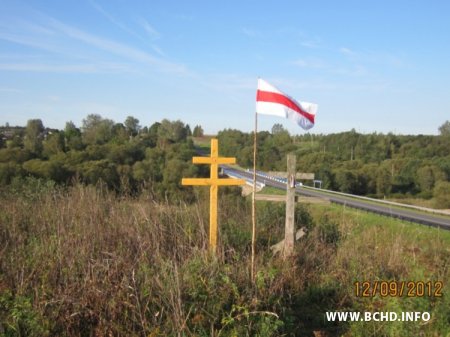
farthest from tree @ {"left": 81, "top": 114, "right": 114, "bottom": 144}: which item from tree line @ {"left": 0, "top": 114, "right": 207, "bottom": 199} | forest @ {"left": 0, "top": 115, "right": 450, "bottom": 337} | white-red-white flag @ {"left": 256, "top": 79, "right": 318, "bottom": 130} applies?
white-red-white flag @ {"left": 256, "top": 79, "right": 318, "bottom": 130}

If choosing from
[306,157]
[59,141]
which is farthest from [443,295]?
[306,157]

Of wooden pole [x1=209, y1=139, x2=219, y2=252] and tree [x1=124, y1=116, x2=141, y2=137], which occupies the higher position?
tree [x1=124, y1=116, x2=141, y2=137]

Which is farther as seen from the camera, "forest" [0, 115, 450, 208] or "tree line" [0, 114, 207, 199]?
"forest" [0, 115, 450, 208]

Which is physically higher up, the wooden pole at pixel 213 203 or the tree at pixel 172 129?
the tree at pixel 172 129

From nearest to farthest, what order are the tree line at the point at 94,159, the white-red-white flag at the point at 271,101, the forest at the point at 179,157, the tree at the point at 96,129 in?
the white-red-white flag at the point at 271,101 < the tree line at the point at 94,159 < the forest at the point at 179,157 < the tree at the point at 96,129

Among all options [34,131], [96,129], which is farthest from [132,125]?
[34,131]

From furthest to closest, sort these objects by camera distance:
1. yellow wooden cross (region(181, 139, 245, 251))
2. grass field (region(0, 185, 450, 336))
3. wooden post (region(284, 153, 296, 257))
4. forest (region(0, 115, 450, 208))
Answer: forest (region(0, 115, 450, 208)) → wooden post (region(284, 153, 296, 257)) → yellow wooden cross (region(181, 139, 245, 251)) → grass field (region(0, 185, 450, 336))

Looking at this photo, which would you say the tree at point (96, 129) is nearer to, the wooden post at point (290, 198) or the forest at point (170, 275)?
the forest at point (170, 275)

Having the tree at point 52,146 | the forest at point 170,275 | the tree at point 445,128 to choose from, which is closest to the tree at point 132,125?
the tree at point 52,146

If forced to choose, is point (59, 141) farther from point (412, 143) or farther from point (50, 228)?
point (412, 143)

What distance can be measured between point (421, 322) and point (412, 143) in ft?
258

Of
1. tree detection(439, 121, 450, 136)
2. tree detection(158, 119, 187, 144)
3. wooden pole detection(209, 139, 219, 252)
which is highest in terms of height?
tree detection(439, 121, 450, 136)
